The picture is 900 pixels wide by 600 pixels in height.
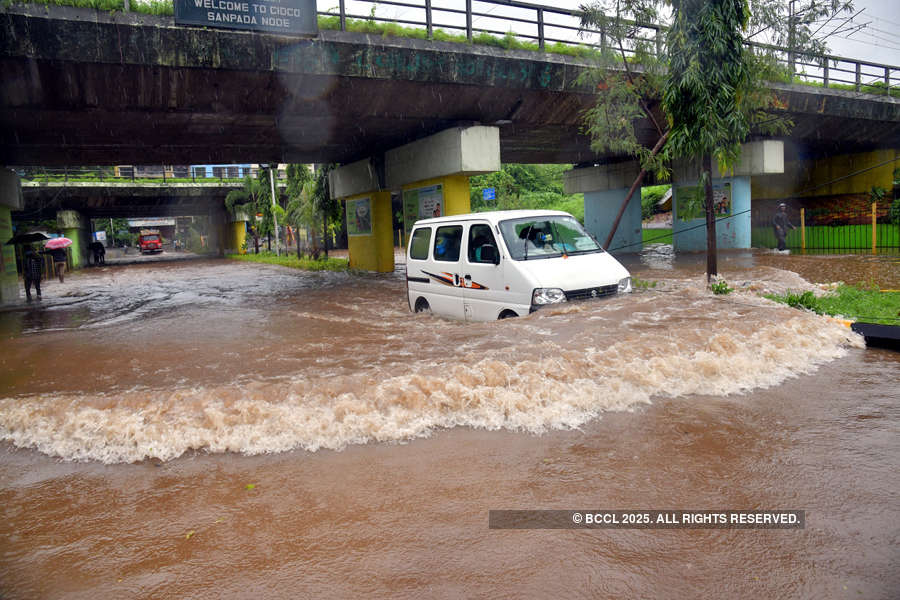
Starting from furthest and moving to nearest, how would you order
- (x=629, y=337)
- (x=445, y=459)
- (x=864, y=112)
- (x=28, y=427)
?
(x=864, y=112)
(x=629, y=337)
(x=28, y=427)
(x=445, y=459)

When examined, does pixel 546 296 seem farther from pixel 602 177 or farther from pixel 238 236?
pixel 238 236

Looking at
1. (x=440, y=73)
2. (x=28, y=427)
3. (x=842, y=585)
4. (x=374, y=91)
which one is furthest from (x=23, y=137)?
→ (x=842, y=585)

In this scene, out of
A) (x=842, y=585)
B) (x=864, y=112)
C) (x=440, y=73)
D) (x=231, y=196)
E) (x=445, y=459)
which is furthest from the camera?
(x=231, y=196)

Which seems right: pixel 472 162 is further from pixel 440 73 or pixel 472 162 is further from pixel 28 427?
pixel 28 427

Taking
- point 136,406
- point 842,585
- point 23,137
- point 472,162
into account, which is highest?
point 23,137

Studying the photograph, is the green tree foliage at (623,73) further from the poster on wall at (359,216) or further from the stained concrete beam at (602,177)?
the stained concrete beam at (602,177)

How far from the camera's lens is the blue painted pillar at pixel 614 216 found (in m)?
27.9

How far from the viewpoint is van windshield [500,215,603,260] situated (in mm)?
8739

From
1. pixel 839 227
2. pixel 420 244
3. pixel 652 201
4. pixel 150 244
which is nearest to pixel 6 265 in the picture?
pixel 420 244

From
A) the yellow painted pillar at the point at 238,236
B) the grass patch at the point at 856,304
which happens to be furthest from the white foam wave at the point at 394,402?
the yellow painted pillar at the point at 238,236

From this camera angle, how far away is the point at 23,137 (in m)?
16.0

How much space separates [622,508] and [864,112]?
76.7 ft

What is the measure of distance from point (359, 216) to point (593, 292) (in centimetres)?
1612

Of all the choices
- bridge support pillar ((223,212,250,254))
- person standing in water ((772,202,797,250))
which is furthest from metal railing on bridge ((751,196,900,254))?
bridge support pillar ((223,212,250,254))
